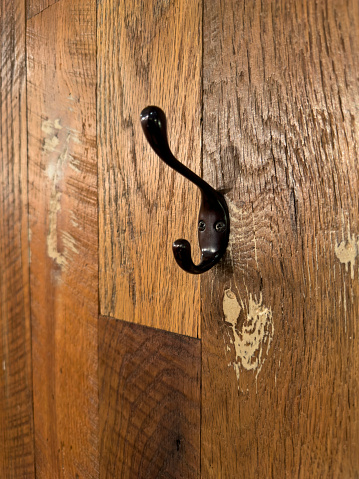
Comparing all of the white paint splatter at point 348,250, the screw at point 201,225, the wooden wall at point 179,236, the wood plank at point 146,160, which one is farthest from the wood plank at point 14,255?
the white paint splatter at point 348,250

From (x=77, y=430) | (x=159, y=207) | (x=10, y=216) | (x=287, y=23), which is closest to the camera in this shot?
(x=287, y=23)

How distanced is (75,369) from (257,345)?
0.28 meters

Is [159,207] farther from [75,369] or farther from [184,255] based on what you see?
[75,369]

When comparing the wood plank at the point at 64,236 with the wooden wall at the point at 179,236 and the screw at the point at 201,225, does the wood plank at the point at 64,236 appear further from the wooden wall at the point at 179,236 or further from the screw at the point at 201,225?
the screw at the point at 201,225

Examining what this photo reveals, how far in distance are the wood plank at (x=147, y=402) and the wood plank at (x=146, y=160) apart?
0.07ft

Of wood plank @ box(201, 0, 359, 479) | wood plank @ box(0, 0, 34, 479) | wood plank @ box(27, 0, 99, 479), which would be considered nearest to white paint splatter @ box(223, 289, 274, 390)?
wood plank @ box(201, 0, 359, 479)

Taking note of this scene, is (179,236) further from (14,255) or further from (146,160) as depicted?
(14,255)

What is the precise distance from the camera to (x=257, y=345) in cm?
37

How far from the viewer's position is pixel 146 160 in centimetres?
45

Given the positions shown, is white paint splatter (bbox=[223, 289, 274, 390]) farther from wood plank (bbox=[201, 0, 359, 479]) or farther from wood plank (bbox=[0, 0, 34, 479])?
wood plank (bbox=[0, 0, 34, 479])

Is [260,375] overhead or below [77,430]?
overhead

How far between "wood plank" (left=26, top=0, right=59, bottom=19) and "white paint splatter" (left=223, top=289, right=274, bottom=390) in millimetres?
436

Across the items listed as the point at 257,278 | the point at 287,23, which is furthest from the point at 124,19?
the point at 257,278

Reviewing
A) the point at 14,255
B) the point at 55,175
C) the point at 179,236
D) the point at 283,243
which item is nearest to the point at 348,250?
the point at 283,243
